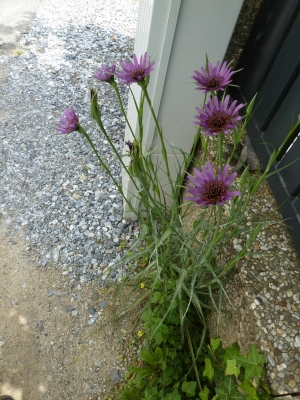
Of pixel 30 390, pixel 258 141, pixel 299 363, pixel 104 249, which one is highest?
pixel 258 141

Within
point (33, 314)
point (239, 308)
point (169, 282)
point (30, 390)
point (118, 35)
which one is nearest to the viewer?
point (239, 308)

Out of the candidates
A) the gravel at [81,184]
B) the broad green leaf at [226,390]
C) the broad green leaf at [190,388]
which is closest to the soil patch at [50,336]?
the gravel at [81,184]

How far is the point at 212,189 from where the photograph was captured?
0.73 meters

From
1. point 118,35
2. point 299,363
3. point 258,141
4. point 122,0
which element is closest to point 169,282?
point 299,363

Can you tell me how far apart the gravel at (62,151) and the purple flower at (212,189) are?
66cm

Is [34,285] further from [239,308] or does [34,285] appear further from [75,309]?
[239,308]

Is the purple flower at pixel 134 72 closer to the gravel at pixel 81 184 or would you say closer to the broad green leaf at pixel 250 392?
the gravel at pixel 81 184

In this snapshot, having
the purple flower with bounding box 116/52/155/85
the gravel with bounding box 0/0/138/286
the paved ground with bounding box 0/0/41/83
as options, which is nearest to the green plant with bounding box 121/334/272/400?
the gravel with bounding box 0/0/138/286

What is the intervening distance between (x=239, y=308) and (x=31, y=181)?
1477mm

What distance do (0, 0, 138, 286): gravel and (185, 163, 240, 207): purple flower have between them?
66 centimetres

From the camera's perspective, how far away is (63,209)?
6.50 feet

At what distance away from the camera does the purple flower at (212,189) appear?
72 centimetres

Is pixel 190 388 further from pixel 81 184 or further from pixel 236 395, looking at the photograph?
pixel 81 184

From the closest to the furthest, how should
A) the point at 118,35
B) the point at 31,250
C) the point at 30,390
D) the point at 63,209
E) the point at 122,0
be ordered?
the point at 30,390 < the point at 31,250 < the point at 63,209 < the point at 118,35 < the point at 122,0
